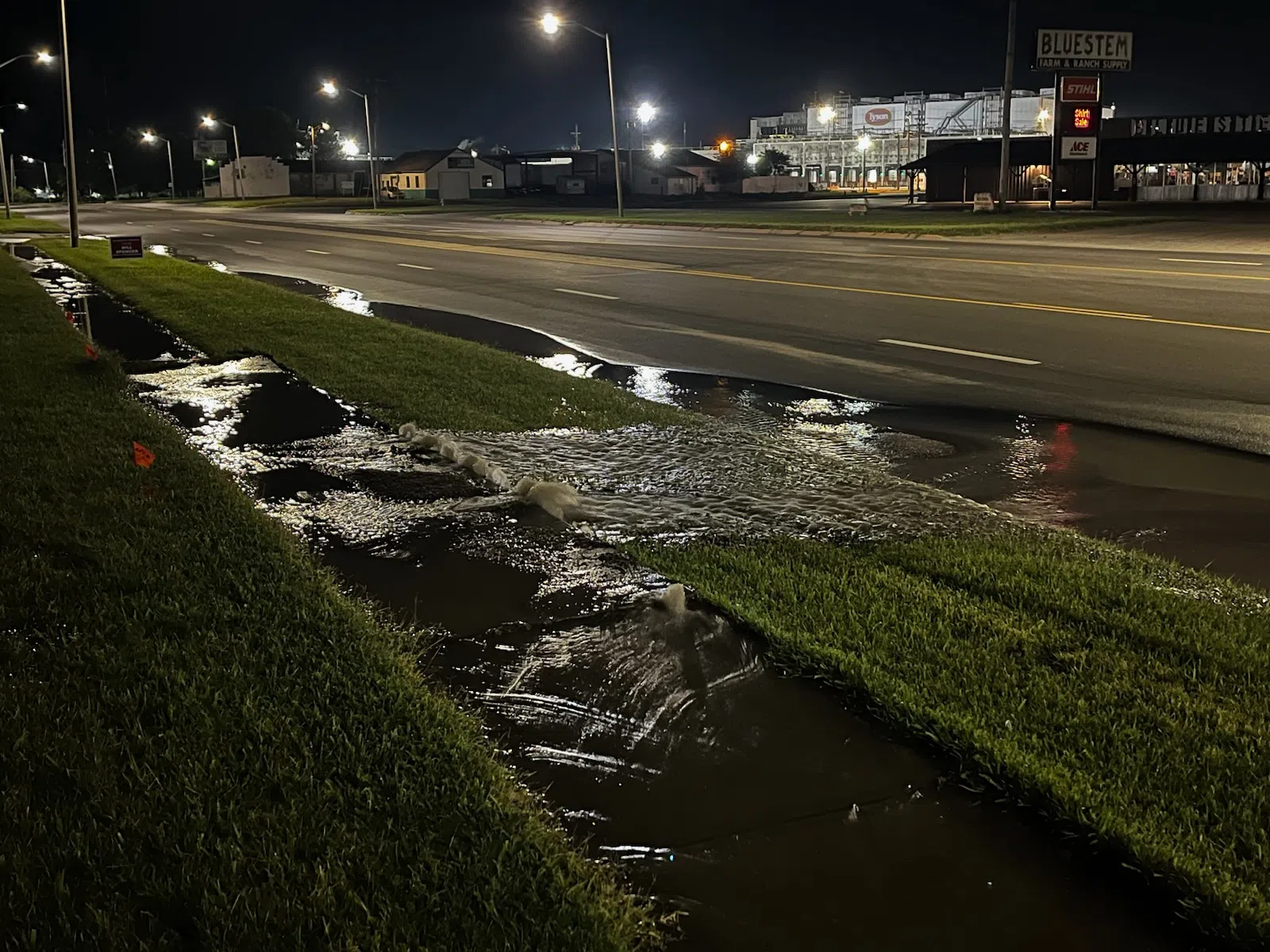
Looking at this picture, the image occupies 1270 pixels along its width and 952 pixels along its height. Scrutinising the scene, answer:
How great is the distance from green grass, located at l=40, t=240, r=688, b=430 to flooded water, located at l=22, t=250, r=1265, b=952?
0.52 metres

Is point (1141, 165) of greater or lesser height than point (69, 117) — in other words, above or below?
above

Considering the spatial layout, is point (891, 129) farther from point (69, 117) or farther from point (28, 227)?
point (69, 117)

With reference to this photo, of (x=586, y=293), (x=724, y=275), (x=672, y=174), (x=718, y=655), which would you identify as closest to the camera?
(x=718, y=655)

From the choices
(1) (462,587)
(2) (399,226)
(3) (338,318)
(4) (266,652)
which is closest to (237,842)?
(4) (266,652)

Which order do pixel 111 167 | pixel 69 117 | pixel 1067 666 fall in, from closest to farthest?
pixel 1067 666
pixel 69 117
pixel 111 167

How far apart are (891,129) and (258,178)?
7384cm

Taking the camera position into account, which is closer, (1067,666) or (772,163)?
(1067,666)

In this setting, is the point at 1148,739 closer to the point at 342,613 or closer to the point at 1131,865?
the point at 1131,865

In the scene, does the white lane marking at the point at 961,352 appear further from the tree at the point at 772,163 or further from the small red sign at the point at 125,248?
the tree at the point at 772,163

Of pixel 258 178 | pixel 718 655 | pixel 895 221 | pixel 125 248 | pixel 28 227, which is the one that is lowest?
pixel 718 655

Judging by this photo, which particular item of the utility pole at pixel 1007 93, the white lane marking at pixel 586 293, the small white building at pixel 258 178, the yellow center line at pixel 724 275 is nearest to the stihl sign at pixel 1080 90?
the utility pole at pixel 1007 93

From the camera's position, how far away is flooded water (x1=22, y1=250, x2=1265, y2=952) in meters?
3.09

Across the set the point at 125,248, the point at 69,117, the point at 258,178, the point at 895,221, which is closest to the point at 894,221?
the point at 895,221

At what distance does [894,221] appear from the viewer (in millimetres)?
43094
